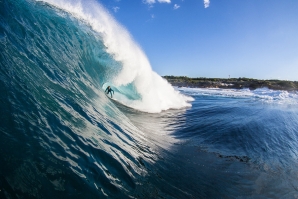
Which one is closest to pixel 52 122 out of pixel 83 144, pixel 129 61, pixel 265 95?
pixel 83 144

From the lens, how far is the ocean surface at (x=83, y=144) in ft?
8.83

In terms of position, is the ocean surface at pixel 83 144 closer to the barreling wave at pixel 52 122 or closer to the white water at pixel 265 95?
the barreling wave at pixel 52 122

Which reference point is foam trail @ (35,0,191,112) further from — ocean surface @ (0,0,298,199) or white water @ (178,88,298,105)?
white water @ (178,88,298,105)

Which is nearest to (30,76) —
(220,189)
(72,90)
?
(72,90)

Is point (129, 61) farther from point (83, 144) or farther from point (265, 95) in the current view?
point (265, 95)

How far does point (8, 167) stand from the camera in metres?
2.37

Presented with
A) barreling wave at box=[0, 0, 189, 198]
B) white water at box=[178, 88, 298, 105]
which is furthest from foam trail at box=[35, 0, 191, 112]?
white water at box=[178, 88, 298, 105]

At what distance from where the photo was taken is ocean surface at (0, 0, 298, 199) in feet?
8.83

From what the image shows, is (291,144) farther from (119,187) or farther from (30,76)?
(30,76)

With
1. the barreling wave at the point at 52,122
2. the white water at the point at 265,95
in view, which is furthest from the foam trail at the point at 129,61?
the white water at the point at 265,95

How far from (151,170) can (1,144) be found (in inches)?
100

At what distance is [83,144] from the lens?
357 centimetres

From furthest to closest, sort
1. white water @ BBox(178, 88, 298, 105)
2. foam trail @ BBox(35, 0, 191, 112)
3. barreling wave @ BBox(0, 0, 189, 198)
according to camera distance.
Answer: white water @ BBox(178, 88, 298, 105) < foam trail @ BBox(35, 0, 191, 112) < barreling wave @ BBox(0, 0, 189, 198)

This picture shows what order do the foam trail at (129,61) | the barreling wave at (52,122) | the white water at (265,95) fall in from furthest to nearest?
the white water at (265,95) < the foam trail at (129,61) < the barreling wave at (52,122)
